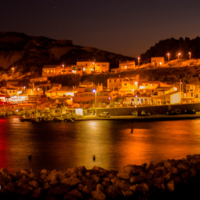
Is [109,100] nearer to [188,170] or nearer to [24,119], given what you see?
[24,119]

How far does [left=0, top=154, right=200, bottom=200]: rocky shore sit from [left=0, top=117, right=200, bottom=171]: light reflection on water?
279 centimetres

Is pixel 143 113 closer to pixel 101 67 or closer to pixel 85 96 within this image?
pixel 85 96

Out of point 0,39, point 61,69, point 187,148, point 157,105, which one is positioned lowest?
point 187,148

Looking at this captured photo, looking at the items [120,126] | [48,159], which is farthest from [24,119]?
[48,159]

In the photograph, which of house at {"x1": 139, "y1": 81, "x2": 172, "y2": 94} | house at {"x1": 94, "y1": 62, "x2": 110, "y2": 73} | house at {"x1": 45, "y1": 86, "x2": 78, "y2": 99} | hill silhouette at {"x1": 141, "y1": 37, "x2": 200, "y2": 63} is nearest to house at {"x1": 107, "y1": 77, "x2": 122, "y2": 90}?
house at {"x1": 139, "y1": 81, "x2": 172, "y2": 94}

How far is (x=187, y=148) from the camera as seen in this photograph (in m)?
12.1

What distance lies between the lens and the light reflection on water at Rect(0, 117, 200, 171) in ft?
31.5

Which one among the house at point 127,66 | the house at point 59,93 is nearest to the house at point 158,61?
the house at point 127,66

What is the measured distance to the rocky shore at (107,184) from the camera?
16.7 ft

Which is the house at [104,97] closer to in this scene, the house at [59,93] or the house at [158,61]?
the house at [59,93]

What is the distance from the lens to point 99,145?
13.2m

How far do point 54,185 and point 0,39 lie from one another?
93.9 m

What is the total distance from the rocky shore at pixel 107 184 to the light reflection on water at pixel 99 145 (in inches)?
110

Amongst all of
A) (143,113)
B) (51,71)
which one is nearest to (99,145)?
(143,113)
